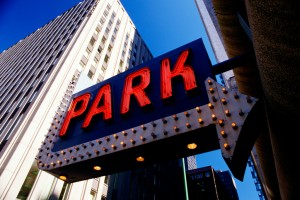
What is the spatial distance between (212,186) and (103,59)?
264 ft

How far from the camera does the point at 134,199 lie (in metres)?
22.8

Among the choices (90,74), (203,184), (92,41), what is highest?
(203,184)

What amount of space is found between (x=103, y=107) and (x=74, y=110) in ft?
4.60

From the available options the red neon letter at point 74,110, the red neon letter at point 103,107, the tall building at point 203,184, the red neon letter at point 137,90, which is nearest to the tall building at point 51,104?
the red neon letter at point 74,110

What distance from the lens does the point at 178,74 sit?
17.0 feet

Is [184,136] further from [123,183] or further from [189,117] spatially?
[123,183]

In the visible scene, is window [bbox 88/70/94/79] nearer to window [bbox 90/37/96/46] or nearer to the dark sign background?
window [bbox 90/37/96/46]

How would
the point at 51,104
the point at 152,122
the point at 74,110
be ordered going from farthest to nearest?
the point at 51,104
the point at 74,110
the point at 152,122

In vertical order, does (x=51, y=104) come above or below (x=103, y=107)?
above

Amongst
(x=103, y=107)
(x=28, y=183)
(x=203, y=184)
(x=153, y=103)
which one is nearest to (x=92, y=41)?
(x=28, y=183)

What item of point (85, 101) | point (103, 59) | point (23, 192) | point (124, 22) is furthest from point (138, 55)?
point (85, 101)

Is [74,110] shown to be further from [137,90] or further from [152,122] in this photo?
[152,122]

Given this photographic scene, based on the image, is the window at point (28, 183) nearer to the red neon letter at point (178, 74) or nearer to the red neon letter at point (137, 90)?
the red neon letter at point (137, 90)

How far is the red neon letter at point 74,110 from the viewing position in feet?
20.7
